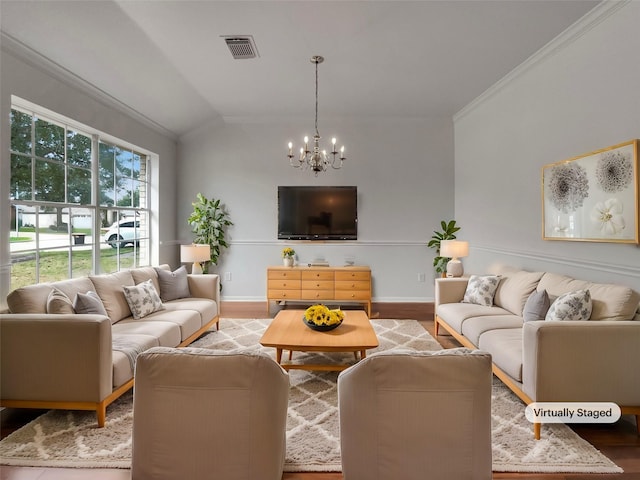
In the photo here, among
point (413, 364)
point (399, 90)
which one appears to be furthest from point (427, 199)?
point (413, 364)

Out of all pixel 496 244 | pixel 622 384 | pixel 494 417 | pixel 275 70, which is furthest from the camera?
pixel 496 244

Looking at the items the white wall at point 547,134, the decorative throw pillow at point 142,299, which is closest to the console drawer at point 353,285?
the white wall at point 547,134

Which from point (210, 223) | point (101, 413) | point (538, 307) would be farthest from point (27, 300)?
point (538, 307)

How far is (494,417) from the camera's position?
8.13 feet

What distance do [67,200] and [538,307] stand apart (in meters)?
4.44

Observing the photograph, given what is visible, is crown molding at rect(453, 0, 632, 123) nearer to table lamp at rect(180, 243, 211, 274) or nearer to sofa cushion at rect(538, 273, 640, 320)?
sofa cushion at rect(538, 273, 640, 320)

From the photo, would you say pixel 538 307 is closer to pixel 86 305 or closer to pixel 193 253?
pixel 86 305

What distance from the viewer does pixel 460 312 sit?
12.2ft

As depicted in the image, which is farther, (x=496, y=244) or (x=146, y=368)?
(x=496, y=244)

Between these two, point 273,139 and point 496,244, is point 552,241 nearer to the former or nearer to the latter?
point 496,244

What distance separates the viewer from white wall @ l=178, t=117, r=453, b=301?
6.08 meters

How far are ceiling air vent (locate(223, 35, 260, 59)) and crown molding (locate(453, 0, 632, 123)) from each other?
2.86m

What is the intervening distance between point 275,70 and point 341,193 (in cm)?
228

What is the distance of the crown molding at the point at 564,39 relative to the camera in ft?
9.33
